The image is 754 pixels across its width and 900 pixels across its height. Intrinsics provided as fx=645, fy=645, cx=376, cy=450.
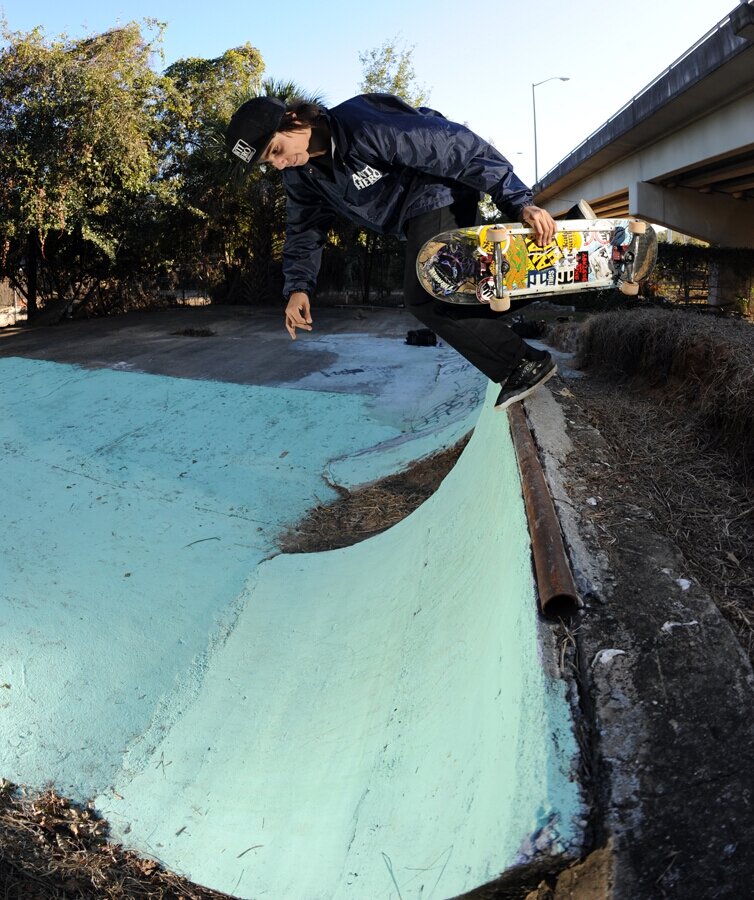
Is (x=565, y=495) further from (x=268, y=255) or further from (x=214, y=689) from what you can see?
(x=268, y=255)

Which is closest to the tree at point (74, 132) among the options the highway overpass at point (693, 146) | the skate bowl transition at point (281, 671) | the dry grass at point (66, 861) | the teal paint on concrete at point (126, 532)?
the teal paint on concrete at point (126, 532)

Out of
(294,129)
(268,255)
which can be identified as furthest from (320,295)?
(294,129)

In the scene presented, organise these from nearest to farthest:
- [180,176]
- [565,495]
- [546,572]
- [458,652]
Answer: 1. [546,572]
2. [458,652]
3. [565,495]
4. [180,176]

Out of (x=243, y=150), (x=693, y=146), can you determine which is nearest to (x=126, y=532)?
(x=243, y=150)

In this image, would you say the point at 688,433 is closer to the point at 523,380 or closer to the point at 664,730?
the point at 523,380

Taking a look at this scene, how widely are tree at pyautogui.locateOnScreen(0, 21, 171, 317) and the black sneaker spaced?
12.2 m

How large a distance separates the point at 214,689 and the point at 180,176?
16120 millimetres

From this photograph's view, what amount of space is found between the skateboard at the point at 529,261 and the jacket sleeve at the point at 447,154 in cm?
21

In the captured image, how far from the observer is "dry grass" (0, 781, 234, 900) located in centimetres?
184

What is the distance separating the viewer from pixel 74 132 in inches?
490

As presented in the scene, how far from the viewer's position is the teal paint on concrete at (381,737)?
48.6 inches

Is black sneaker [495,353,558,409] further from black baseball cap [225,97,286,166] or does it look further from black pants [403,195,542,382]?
black baseball cap [225,97,286,166]

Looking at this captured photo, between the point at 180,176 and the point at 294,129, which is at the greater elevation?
the point at 180,176

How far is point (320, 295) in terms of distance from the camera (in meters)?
19.8
